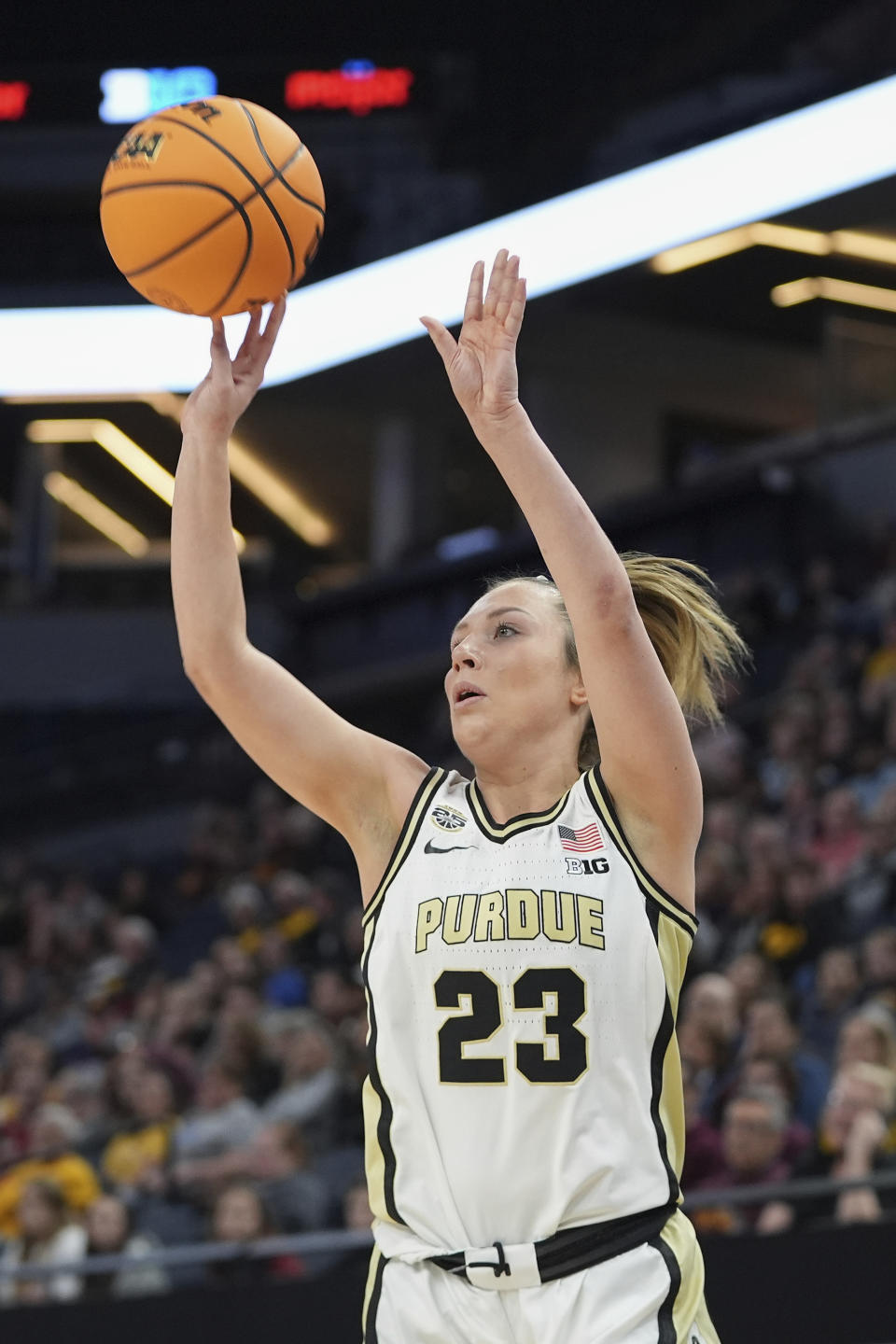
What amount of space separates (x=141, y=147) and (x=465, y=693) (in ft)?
4.13

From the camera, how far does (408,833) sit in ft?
8.94

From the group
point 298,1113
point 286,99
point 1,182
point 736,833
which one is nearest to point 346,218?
point 286,99

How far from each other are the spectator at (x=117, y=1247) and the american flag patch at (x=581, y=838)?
4.59 meters

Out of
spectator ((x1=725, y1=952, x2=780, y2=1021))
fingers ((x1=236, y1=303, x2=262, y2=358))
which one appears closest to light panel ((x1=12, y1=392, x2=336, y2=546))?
spectator ((x1=725, y1=952, x2=780, y2=1021))

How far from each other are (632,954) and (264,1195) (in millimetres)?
4687

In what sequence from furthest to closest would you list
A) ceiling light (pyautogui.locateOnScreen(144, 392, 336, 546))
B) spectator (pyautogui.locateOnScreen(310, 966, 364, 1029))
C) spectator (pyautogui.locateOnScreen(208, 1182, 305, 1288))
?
ceiling light (pyautogui.locateOnScreen(144, 392, 336, 546)) < spectator (pyautogui.locateOnScreen(310, 966, 364, 1029)) < spectator (pyautogui.locateOnScreen(208, 1182, 305, 1288))

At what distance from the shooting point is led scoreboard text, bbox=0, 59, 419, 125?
12.4 meters

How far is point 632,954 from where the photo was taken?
253 centimetres

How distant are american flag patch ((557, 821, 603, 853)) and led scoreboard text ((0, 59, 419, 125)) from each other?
10.9m

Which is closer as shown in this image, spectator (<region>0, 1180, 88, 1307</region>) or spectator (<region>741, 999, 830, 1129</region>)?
spectator (<region>741, 999, 830, 1129</region>)

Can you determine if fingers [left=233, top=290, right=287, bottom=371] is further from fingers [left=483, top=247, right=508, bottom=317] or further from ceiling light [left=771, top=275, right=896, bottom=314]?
ceiling light [left=771, top=275, right=896, bottom=314]

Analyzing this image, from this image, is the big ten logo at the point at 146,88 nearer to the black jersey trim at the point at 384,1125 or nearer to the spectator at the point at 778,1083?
the spectator at the point at 778,1083

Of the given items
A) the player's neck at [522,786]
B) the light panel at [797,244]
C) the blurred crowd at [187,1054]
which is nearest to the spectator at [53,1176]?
the blurred crowd at [187,1054]

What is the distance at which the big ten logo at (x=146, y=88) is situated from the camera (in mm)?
12438
